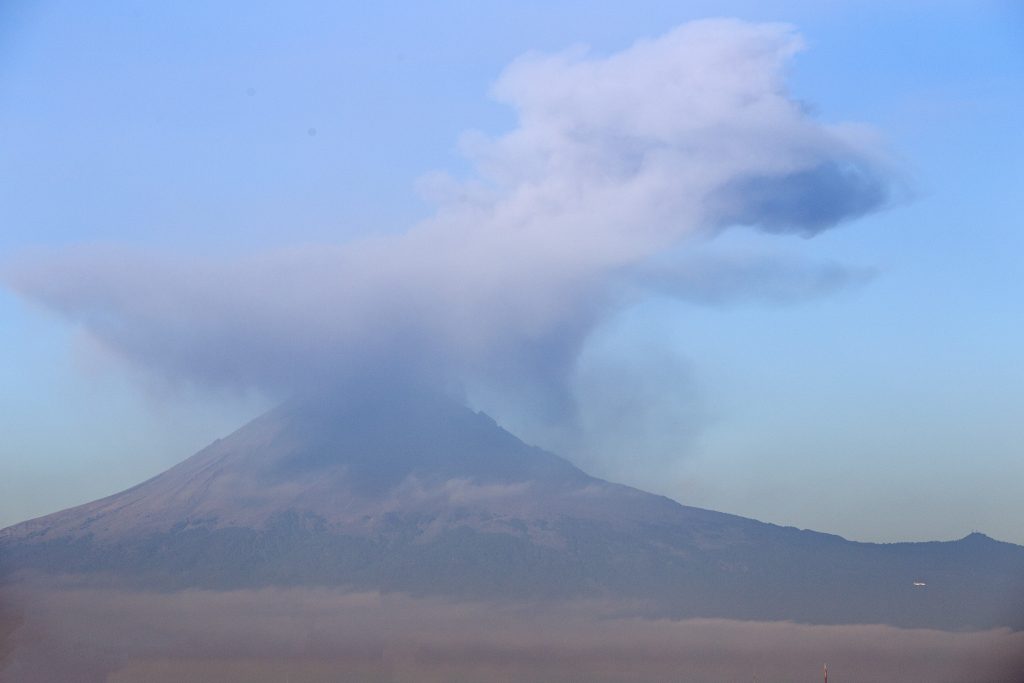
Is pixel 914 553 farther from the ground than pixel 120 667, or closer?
farther from the ground

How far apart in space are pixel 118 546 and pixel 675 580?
163 ft

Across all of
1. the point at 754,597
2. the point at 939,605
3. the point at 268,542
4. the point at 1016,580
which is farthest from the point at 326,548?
the point at 1016,580

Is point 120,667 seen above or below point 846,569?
below

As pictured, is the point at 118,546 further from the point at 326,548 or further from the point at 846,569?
the point at 846,569

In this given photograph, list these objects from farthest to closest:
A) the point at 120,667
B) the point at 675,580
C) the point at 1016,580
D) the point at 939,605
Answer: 1. the point at 1016,580
2. the point at 939,605
3. the point at 675,580
4. the point at 120,667

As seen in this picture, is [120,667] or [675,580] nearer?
[120,667]

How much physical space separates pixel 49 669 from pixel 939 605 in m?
79.1

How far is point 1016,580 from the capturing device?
13900 cm

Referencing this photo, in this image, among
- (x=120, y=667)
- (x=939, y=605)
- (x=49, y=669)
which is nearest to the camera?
(x=49, y=669)

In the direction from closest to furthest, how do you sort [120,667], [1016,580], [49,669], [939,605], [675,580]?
[49,669], [120,667], [675,580], [939,605], [1016,580]

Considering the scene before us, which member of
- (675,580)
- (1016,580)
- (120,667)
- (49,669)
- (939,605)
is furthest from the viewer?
(1016,580)

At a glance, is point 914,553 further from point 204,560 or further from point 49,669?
point 49,669

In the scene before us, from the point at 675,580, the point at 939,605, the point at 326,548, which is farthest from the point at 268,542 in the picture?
the point at 939,605

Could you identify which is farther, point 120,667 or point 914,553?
point 914,553
